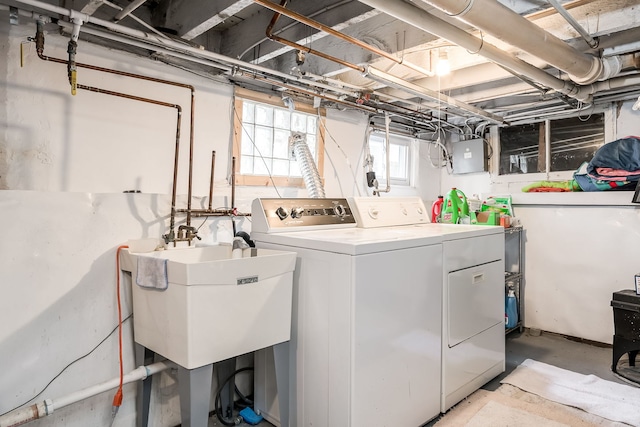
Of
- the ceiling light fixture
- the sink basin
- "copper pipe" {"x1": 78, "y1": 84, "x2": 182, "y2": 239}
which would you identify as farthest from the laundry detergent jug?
"copper pipe" {"x1": 78, "y1": 84, "x2": 182, "y2": 239}

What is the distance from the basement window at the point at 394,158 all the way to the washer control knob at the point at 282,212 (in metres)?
1.95

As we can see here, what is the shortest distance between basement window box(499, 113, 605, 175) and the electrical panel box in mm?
242

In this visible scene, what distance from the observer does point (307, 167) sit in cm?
266

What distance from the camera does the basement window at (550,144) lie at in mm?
3639

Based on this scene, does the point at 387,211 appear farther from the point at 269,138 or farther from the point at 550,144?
the point at 550,144

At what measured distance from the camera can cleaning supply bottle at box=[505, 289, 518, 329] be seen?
11.0 feet

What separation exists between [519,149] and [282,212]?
10.6ft

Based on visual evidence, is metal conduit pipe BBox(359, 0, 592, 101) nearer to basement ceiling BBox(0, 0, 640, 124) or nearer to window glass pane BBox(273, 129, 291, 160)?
basement ceiling BBox(0, 0, 640, 124)

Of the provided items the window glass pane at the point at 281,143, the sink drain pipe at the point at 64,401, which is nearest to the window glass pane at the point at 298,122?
the window glass pane at the point at 281,143

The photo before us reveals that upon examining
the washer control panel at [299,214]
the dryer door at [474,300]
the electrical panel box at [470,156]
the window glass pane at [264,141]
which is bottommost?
the dryer door at [474,300]

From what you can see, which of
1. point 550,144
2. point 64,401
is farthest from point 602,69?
point 64,401

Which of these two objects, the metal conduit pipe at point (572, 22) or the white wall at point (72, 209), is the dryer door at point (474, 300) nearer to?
the metal conduit pipe at point (572, 22)

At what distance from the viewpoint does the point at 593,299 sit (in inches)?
126

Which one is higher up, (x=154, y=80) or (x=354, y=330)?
(x=154, y=80)
